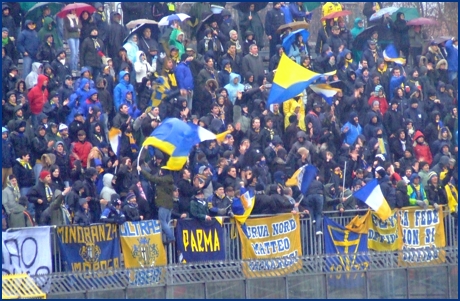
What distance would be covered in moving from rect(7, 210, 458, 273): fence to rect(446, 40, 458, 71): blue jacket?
5960mm

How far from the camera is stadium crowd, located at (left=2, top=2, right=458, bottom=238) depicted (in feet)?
75.0

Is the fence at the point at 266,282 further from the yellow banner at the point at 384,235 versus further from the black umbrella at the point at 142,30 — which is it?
the black umbrella at the point at 142,30

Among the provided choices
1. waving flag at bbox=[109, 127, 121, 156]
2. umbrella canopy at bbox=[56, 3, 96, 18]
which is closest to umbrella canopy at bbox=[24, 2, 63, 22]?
umbrella canopy at bbox=[56, 3, 96, 18]

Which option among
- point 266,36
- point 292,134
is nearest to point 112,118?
point 292,134

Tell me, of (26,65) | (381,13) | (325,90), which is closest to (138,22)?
(26,65)

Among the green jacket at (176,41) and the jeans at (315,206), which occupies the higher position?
the green jacket at (176,41)

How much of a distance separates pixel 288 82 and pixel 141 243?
17.0 feet

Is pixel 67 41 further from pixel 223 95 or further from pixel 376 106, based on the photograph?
pixel 376 106

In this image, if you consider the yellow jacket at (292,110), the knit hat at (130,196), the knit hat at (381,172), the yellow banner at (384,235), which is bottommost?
the yellow banner at (384,235)

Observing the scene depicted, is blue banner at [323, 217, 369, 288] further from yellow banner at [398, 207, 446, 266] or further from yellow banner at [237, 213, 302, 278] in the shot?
yellow banner at [398, 207, 446, 266]

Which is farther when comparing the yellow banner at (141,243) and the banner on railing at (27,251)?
the yellow banner at (141,243)

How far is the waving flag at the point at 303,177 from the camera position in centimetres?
2461

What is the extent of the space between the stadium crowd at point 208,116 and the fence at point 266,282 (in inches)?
57.2

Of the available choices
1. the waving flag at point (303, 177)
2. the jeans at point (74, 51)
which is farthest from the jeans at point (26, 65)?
the waving flag at point (303, 177)
